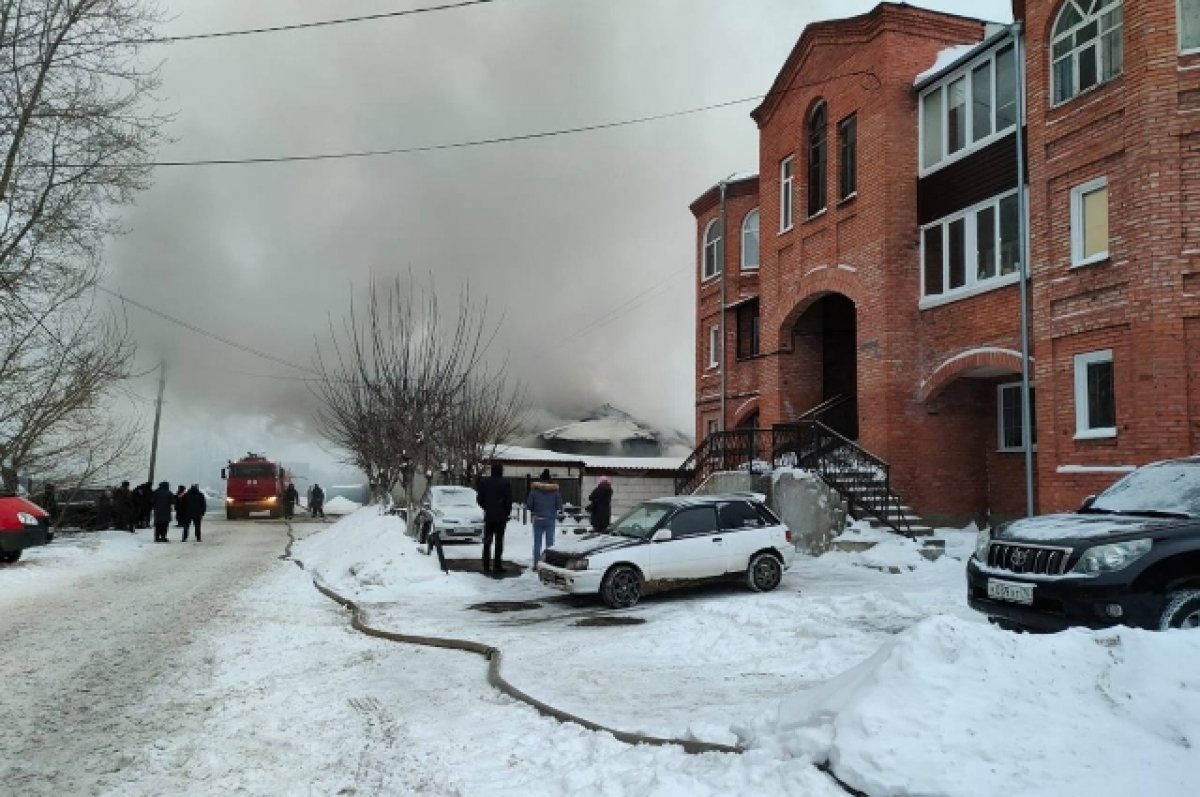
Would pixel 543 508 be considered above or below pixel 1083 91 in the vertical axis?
below

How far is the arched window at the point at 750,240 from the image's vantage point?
89.8ft

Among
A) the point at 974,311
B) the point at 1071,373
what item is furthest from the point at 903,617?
the point at 974,311

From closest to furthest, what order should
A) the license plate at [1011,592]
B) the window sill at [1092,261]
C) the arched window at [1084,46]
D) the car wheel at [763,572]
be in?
the license plate at [1011,592], the car wheel at [763,572], the window sill at [1092,261], the arched window at [1084,46]

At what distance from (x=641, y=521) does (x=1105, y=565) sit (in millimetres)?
6627

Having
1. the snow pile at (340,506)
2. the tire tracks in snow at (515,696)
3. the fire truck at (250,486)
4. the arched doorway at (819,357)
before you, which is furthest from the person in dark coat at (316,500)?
the tire tracks in snow at (515,696)

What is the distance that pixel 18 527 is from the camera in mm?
16812

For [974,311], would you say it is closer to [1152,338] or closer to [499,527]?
[1152,338]

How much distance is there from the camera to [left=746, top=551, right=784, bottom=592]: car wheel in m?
12.5

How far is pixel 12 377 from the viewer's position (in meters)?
19.8

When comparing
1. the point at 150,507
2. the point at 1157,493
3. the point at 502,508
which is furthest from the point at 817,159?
the point at 150,507

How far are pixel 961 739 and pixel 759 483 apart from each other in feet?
42.6

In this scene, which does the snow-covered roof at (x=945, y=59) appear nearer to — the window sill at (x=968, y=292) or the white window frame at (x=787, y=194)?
the white window frame at (x=787, y=194)

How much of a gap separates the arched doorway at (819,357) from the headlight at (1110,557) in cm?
1471

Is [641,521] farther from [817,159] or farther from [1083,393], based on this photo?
[817,159]
